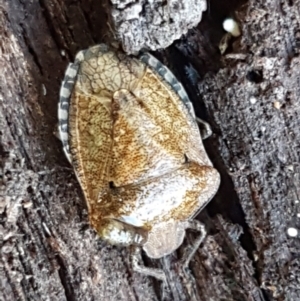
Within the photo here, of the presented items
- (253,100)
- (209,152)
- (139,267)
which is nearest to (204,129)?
(209,152)

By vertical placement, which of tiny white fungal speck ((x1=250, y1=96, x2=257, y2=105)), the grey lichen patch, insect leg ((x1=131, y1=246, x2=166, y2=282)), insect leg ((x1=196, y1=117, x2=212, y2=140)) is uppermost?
the grey lichen patch

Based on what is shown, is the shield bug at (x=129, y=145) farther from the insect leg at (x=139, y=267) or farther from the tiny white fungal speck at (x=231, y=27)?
the tiny white fungal speck at (x=231, y=27)

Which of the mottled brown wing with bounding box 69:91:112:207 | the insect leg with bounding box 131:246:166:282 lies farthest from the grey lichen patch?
the insect leg with bounding box 131:246:166:282

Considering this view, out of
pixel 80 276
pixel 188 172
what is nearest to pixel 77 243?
pixel 80 276

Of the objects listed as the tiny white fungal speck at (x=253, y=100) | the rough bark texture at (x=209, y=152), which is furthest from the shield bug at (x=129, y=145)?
the tiny white fungal speck at (x=253, y=100)

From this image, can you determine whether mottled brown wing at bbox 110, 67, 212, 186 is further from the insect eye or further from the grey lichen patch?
the grey lichen patch

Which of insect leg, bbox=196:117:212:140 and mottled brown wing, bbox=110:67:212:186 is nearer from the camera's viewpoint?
mottled brown wing, bbox=110:67:212:186

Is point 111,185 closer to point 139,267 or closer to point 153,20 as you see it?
point 139,267
